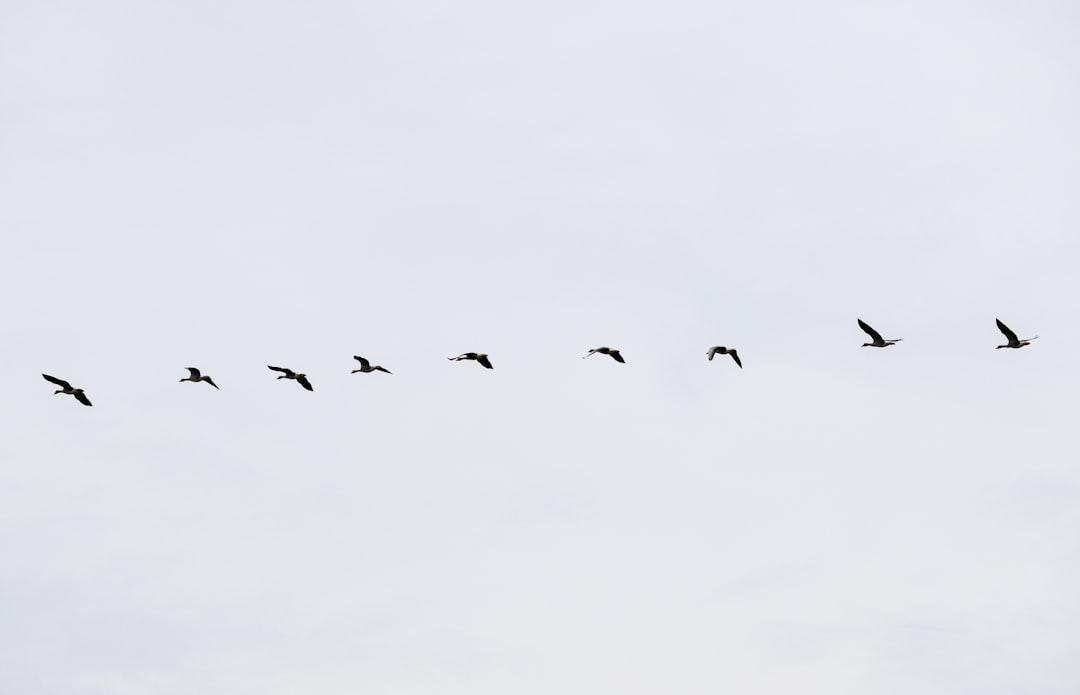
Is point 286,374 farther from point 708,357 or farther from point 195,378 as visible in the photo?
point 708,357

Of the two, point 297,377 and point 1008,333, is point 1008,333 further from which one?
point 297,377

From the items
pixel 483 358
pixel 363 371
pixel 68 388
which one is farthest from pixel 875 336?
pixel 68 388

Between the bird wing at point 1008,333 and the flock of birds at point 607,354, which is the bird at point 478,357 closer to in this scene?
the flock of birds at point 607,354

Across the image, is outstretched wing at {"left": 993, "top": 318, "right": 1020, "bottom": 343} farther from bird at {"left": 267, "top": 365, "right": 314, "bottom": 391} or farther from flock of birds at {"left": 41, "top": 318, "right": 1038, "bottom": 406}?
bird at {"left": 267, "top": 365, "right": 314, "bottom": 391}

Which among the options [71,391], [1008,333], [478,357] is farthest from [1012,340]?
[71,391]

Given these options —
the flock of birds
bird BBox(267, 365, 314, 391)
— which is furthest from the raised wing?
bird BBox(267, 365, 314, 391)

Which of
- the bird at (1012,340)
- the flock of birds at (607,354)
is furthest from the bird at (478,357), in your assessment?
the bird at (1012,340)

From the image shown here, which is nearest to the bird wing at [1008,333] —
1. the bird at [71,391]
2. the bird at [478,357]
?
the bird at [478,357]

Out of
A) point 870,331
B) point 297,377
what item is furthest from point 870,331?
point 297,377

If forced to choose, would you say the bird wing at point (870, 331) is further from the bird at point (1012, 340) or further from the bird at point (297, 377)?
the bird at point (297, 377)

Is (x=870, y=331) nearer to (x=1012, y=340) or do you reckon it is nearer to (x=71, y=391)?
(x=1012, y=340)

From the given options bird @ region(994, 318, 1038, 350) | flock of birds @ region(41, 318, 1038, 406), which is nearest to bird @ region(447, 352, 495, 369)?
flock of birds @ region(41, 318, 1038, 406)

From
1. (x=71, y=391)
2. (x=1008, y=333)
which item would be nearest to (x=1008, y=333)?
(x=1008, y=333)

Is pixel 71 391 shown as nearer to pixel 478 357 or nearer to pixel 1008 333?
pixel 478 357
